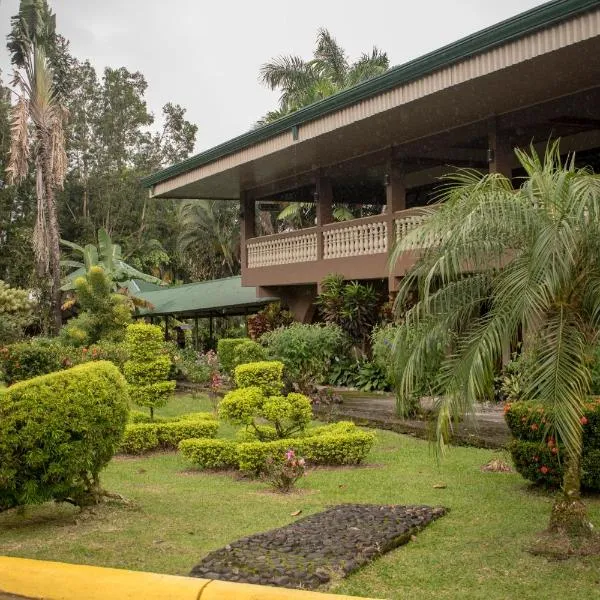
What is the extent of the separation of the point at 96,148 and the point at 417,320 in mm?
41978

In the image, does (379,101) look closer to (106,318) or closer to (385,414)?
(385,414)

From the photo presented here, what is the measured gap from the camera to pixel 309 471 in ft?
32.0

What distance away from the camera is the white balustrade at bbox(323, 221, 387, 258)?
18.2 m

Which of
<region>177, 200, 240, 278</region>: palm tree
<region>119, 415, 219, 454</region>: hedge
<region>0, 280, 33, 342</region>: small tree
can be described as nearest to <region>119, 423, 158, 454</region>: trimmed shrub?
<region>119, 415, 219, 454</region>: hedge

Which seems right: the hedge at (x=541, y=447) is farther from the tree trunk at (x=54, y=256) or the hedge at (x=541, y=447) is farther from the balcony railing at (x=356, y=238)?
the tree trunk at (x=54, y=256)

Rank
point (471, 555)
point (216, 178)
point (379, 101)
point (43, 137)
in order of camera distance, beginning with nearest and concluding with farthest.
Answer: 1. point (471, 555)
2. point (379, 101)
3. point (216, 178)
4. point (43, 137)

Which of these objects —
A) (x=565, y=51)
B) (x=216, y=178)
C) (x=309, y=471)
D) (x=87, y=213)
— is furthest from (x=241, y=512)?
(x=87, y=213)

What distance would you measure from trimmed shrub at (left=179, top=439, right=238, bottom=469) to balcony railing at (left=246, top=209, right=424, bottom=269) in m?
6.87

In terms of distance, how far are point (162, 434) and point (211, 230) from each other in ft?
102

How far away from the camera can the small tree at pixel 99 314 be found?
22.3 meters

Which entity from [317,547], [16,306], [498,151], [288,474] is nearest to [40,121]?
[16,306]

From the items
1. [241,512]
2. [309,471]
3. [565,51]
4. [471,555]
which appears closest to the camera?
[471,555]

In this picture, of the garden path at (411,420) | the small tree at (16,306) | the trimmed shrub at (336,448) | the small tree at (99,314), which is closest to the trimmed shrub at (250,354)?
the garden path at (411,420)

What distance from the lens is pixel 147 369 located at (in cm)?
1253
